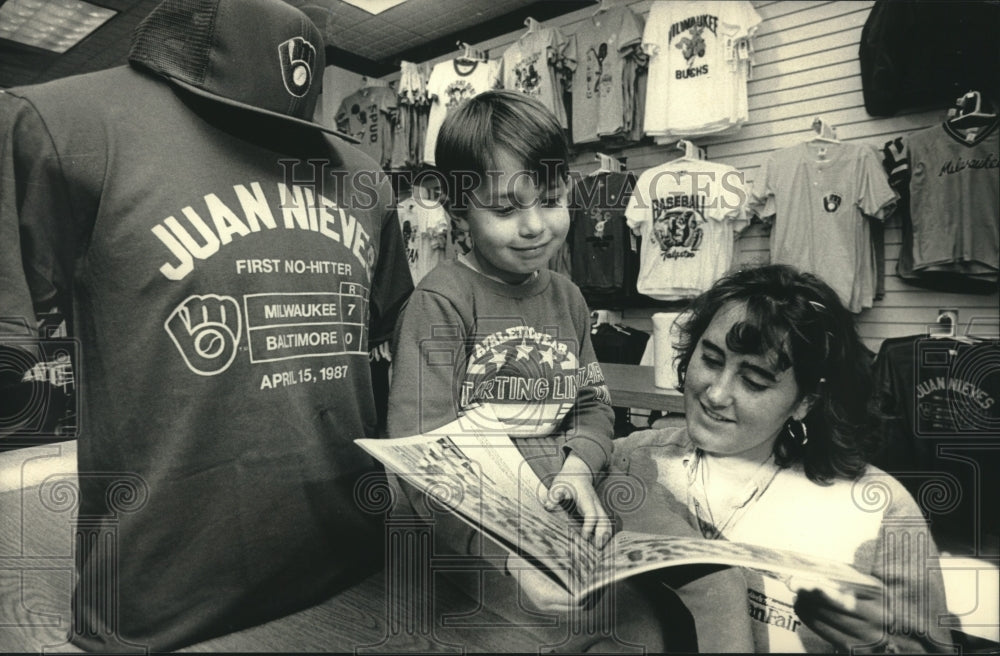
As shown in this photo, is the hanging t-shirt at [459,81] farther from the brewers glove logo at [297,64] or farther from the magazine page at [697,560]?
the magazine page at [697,560]

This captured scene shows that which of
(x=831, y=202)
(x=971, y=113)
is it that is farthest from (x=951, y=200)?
(x=831, y=202)

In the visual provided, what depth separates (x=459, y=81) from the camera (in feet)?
6.53

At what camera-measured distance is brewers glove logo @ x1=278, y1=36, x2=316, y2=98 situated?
2.02 ft

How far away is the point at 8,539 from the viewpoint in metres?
0.64

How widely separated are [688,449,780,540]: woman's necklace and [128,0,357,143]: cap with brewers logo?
0.58 m

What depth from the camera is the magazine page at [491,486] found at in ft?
1.49

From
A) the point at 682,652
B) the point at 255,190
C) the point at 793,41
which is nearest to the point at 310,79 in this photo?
the point at 255,190

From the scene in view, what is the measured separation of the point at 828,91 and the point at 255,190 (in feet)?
7.28

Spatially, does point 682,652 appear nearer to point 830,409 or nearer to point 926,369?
point 830,409

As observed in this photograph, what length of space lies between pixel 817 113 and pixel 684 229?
122 centimetres

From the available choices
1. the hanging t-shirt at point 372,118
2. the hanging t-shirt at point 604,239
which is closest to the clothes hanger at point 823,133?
the hanging t-shirt at point 604,239

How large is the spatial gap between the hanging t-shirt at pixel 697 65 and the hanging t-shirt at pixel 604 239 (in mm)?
853

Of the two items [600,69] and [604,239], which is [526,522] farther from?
[600,69]

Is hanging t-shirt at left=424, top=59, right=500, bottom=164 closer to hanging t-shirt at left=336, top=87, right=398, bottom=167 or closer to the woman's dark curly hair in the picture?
hanging t-shirt at left=336, top=87, right=398, bottom=167
